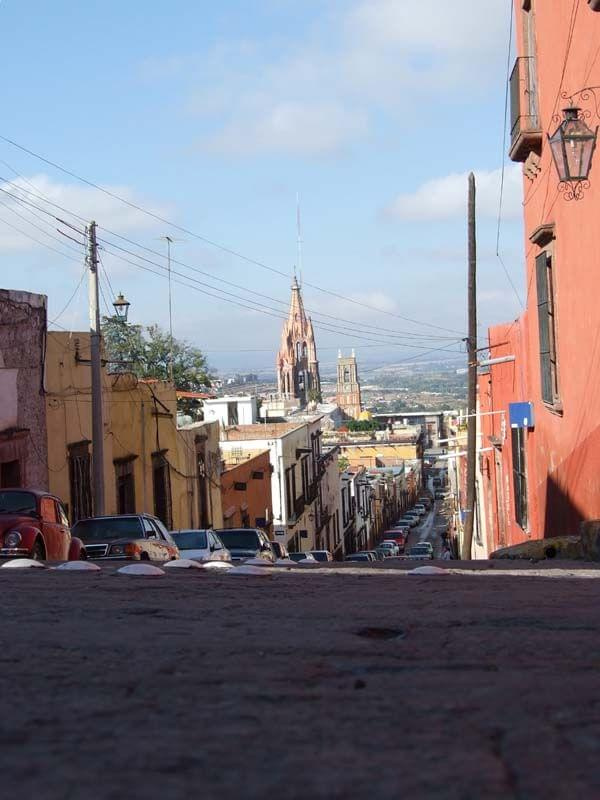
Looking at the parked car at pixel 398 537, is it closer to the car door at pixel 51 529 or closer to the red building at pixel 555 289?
the red building at pixel 555 289

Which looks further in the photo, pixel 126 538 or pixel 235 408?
pixel 235 408

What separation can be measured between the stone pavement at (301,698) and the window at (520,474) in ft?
45.0

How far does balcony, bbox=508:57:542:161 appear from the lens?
→ 1628 centimetres

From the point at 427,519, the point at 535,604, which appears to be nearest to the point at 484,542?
the point at 535,604

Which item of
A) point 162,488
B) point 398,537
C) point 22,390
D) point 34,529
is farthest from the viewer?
point 398,537

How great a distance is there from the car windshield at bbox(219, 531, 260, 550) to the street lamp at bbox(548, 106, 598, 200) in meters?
13.9

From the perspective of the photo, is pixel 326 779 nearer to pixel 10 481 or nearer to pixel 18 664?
pixel 18 664

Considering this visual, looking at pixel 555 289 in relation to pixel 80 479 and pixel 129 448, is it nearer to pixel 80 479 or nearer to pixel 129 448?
pixel 80 479

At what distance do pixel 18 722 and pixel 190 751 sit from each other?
0.73 meters

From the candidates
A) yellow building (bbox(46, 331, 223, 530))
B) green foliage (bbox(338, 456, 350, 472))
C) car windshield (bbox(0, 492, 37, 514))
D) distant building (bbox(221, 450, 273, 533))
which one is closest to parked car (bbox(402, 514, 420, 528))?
green foliage (bbox(338, 456, 350, 472))

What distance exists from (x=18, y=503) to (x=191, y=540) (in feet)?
20.5

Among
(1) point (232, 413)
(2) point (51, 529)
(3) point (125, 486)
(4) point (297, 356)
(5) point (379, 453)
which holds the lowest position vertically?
(2) point (51, 529)

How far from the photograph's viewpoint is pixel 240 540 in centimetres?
2462

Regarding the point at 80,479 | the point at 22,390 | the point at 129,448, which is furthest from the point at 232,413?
the point at 22,390
